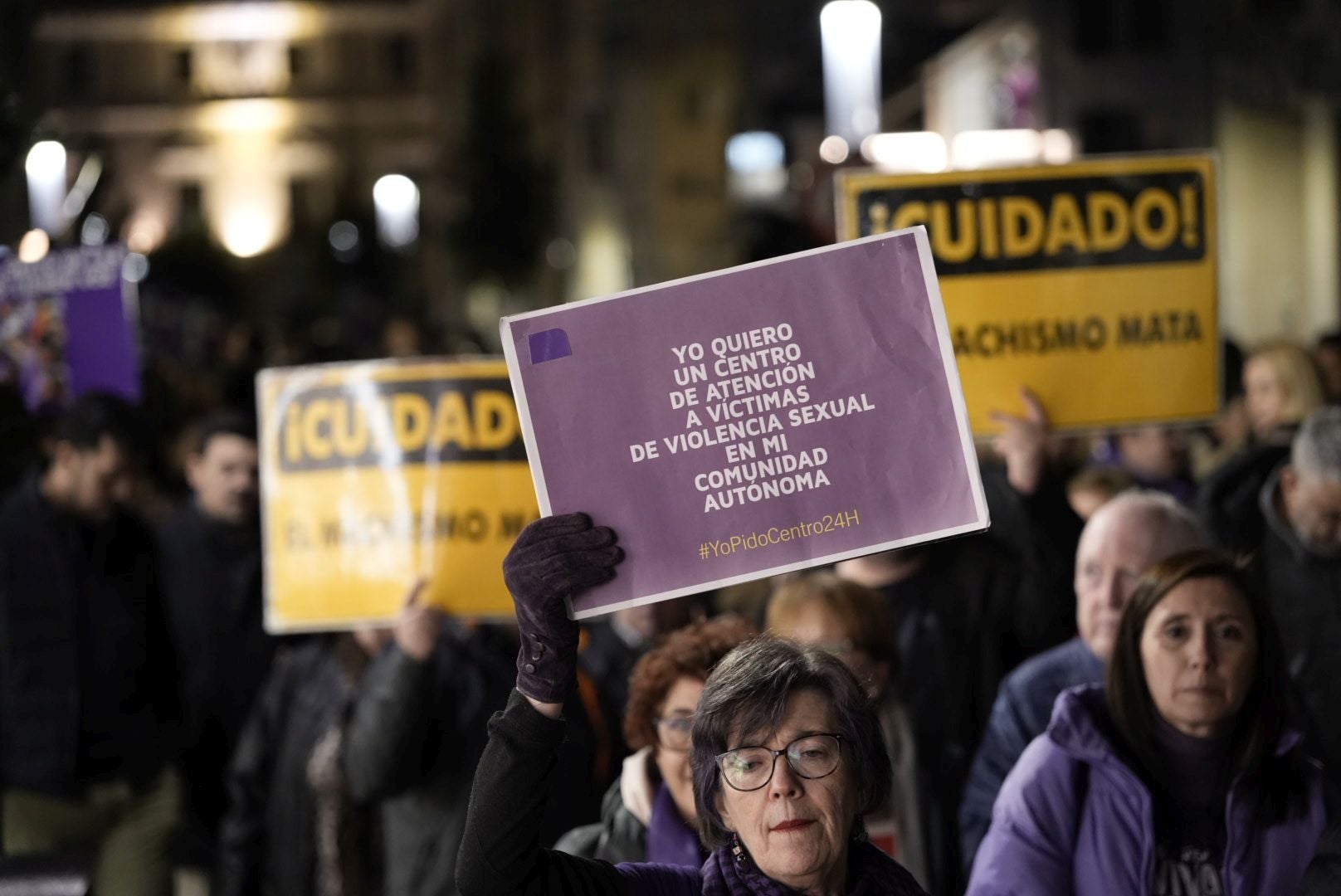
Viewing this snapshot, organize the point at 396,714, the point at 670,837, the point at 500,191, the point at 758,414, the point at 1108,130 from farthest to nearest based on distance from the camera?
the point at 500,191 < the point at 1108,130 < the point at 396,714 < the point at 670,837 < the point at 758,414

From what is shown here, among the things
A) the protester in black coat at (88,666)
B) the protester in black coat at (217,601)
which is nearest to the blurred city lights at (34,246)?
the protester in black coat at (217,601)

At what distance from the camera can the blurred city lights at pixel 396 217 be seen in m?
92.9

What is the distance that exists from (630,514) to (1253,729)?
4.53ft

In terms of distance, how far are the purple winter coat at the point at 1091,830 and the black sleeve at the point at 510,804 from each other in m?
1.15

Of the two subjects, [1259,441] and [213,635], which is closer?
[1259,441]

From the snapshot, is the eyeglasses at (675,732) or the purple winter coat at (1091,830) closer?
the purple winter coat at (1091,830)

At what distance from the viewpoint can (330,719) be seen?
619 cm

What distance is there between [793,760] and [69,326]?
19.9ft

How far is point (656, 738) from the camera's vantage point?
433cm

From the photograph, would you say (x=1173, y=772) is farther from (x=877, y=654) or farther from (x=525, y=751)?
(x=525, y=751)

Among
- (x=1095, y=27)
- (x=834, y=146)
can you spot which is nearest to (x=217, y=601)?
(x=1095, y=27)

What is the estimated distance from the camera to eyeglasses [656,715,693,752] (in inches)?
167

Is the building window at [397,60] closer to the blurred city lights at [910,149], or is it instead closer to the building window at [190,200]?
the building window at [190,200]

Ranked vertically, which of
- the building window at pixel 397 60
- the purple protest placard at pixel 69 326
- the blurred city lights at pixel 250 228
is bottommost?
the purple protest placard at pixel 69 326
